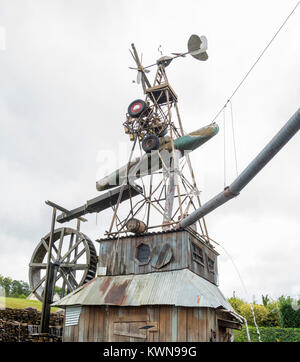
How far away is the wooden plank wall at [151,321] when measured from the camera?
11.4m

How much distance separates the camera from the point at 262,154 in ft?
26.3

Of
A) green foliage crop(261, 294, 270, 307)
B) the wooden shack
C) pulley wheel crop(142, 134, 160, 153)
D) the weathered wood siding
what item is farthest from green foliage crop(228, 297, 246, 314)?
pulley wheel crop(142, 134, 160, 153)

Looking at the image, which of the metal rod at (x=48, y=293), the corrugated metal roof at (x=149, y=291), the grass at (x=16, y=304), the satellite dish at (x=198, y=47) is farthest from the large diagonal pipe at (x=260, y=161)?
the grass at (x=16, y=304)

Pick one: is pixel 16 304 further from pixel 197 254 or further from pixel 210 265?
pixel 197 254

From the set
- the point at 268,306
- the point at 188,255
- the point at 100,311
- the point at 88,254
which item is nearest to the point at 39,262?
the point at 88,254

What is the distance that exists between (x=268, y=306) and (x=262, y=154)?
25.2 metres

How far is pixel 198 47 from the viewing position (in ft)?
56.9

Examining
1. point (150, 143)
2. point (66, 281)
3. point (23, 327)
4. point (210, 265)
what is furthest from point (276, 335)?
point (23, 327)

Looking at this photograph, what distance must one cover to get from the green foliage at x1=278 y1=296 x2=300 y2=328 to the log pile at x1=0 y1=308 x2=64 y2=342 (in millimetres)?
14564

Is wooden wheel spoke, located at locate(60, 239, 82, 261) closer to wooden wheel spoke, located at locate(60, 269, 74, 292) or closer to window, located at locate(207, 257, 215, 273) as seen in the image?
wooden wheel spoke, located at locate(60, 269, 74, 292)

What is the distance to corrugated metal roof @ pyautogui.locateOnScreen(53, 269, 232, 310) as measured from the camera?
11320 mm
